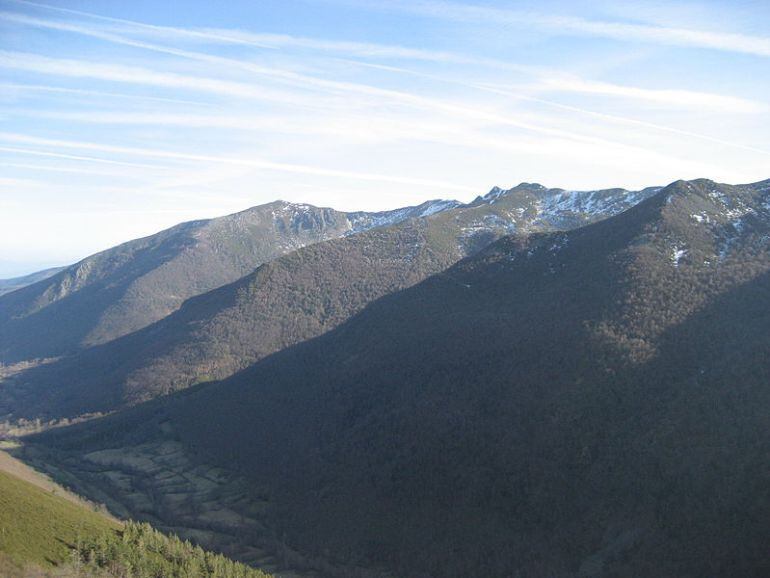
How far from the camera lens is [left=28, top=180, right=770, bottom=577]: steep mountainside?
103500mm

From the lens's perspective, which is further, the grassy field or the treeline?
the treeline

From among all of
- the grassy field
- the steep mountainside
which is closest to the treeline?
the grassy field

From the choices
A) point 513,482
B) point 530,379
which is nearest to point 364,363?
point 530,379

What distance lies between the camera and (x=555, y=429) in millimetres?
127188

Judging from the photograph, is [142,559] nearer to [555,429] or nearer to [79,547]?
[79,547]

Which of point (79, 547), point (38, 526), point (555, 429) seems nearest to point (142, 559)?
point (79, 547)

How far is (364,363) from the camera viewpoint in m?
190

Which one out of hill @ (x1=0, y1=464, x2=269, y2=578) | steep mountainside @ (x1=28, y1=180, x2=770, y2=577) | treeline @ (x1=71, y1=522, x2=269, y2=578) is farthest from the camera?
steep mountainside @ (x1=28, y1=180, x2=770, y2=577)

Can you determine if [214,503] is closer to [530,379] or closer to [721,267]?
[530,379]

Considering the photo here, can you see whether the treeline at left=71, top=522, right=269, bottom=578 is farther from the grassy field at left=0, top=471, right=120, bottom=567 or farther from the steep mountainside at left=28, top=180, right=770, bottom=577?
the steep mountainside at left=28, top=180, right=770, bottom=577

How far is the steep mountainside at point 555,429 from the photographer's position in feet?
340

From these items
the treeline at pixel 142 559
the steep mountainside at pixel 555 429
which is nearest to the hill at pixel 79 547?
the treeline at pixel 142 559

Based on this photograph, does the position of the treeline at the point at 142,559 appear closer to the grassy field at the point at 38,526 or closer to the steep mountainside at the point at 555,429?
the grassy field at the point at 38,526

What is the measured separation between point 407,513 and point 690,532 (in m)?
56.0
